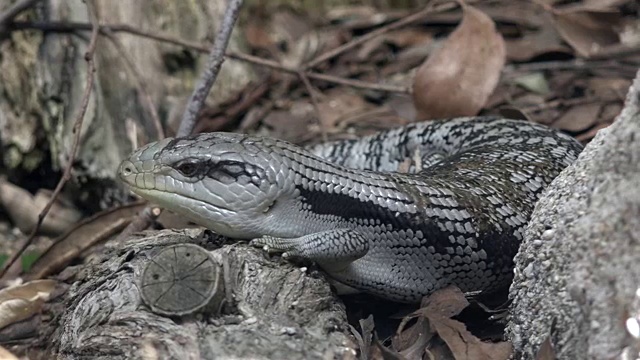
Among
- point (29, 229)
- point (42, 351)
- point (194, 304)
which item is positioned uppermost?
point (194, 304)

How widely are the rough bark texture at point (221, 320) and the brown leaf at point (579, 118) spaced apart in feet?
9.38

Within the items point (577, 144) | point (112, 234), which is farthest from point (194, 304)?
point (577, 144)

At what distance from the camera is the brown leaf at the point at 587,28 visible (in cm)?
630

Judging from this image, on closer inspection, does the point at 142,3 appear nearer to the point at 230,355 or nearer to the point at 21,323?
the point at 21,323

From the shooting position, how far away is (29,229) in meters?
5.78

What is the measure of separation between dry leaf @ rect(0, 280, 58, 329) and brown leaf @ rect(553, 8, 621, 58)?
12.8ft

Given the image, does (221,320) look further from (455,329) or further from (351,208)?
(455,329)

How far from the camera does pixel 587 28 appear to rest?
6383 millimetres

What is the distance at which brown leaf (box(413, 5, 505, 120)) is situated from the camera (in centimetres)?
561

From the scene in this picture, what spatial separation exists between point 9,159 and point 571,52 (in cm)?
408

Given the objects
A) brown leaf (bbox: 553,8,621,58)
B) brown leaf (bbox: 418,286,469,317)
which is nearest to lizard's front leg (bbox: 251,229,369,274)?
brown leaf (bbox: 418,286,469,317)

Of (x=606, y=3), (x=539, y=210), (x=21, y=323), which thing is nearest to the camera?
(x=539, y=210)

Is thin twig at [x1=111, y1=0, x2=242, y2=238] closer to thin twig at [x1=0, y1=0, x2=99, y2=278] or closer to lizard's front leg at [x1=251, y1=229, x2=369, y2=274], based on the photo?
thin twig at [x1=0, y1=0, x2=99, y2=278]

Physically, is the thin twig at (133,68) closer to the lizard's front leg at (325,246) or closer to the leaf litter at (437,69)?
the leaf litter at (437,69)
